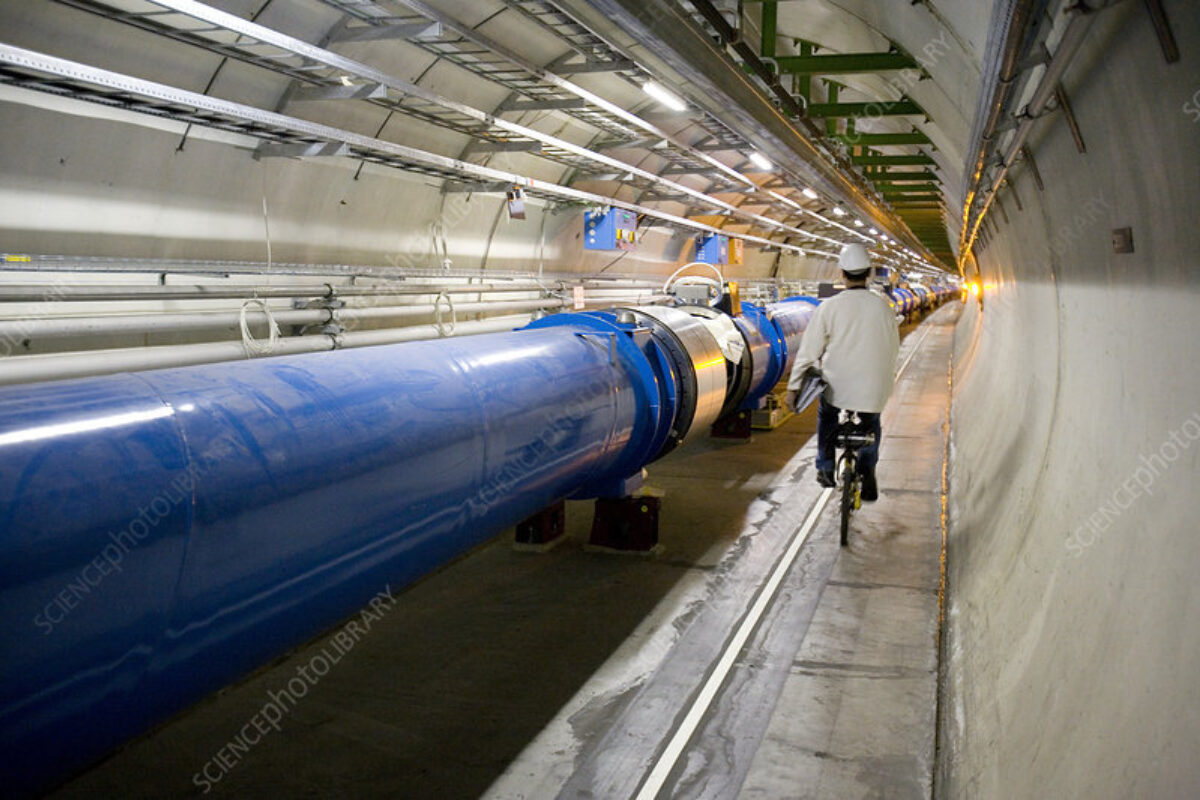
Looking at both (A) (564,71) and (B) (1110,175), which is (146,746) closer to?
(B) (1110,175)

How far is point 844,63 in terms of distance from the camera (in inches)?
223

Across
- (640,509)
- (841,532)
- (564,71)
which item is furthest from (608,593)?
(564,71)

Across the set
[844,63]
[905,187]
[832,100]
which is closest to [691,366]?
[844,63]

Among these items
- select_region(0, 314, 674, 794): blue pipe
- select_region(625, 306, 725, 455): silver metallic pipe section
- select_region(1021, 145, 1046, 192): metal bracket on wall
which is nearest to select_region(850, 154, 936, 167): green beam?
select_region(625, 306, 725, 455): silver metallic pipe section

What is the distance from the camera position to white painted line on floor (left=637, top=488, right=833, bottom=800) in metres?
2.63

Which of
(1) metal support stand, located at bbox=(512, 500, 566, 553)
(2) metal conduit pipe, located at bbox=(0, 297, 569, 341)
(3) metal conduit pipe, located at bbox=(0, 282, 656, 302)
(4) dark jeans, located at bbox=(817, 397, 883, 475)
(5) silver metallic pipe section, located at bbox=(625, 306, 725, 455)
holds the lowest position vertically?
(1) metal support stand, located at bbox=(512, 500, 566, 553)

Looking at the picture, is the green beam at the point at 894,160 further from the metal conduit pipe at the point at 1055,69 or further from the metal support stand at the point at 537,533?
the metal conduit pipe at the point at 1055,69

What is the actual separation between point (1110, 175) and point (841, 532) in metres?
2.87

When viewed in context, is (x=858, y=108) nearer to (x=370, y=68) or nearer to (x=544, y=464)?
(x=370, y=68)

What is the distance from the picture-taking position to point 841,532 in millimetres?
4781

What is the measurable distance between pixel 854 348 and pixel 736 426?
3549 mm

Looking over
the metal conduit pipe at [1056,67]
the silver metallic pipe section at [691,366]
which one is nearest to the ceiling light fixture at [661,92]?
the silver metallic pipe section at [691,366]

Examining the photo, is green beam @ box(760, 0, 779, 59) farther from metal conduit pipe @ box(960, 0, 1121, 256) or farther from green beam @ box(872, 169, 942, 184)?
green beam @ box(872, 169, 942, 184)

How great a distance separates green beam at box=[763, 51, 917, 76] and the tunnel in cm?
3
